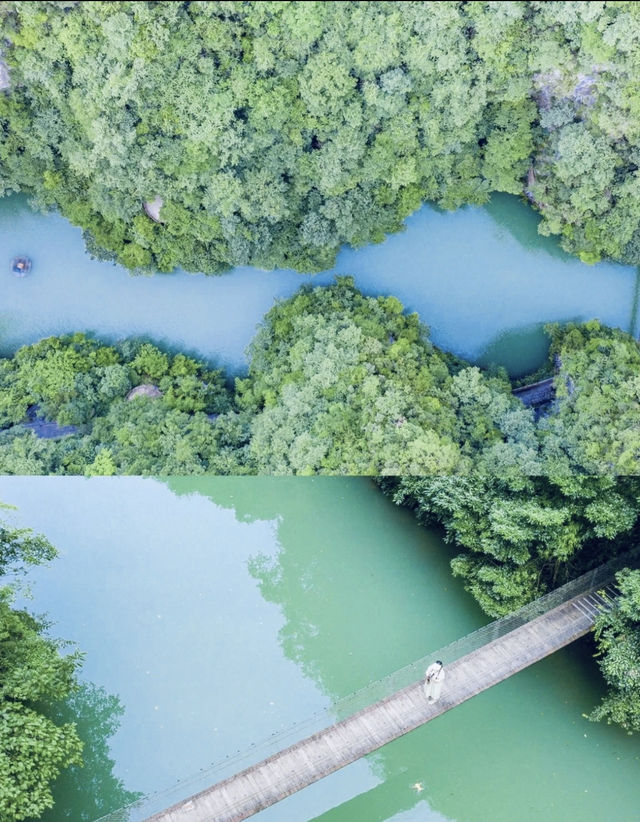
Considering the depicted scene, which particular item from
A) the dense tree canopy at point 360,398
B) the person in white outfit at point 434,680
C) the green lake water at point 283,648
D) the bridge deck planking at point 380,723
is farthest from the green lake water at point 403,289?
the person in white outfit at point 434,680

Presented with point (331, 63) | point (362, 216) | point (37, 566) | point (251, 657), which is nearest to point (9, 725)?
point (37, 566)

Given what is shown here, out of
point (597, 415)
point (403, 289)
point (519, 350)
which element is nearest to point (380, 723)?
point (597, 415)

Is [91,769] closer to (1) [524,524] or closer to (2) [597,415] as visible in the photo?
(1) [524,524]

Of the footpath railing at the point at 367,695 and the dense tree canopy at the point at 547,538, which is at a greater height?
the dense tree canopy at the point at 547,538

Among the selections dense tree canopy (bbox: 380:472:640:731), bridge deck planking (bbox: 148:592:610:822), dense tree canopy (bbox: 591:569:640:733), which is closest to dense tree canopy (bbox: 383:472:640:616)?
dense tree canopy (bbox: 380:472:640:731)

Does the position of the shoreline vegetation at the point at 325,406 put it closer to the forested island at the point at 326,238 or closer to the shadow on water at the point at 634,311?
the forested island at the point at 326,238

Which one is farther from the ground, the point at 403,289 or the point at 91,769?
the point at 403,289

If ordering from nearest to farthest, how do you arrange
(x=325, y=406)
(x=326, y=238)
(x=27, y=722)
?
(x=27, y=722) < (x=325, y=406) < (x=326, y=238)
